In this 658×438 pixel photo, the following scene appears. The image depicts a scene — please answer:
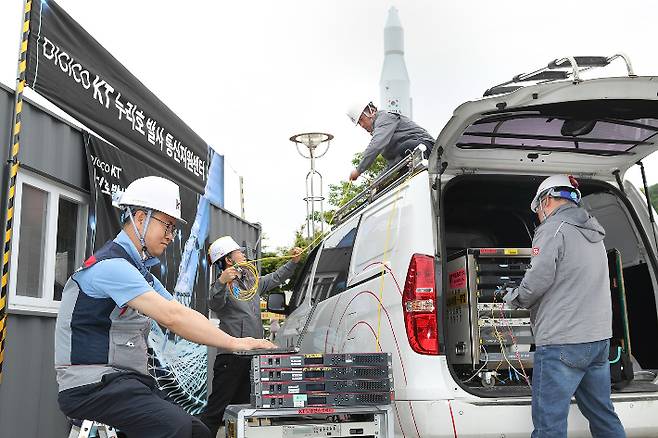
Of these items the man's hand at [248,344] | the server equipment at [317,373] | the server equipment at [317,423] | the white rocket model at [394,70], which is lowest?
the server equipment at [317,423]

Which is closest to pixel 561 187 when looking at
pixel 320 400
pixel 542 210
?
pixel 542 210

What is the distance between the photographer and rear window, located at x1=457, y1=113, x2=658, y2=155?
4.15 meters

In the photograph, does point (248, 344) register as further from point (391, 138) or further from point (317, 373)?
point (391, 138)

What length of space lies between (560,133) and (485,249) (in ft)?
2.96

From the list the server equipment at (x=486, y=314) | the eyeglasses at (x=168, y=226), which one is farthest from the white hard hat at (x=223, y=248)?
the eyeglasses at (x=168, y=226)

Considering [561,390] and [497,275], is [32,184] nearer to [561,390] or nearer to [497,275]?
[497,275]

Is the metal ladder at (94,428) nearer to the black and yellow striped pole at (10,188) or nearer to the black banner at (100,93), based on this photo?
the black and yellow striped pole at (10,188)

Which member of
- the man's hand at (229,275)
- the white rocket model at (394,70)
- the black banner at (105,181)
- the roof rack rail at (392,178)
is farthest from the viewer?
the white rocket model at (394,70)

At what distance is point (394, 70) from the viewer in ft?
62.0

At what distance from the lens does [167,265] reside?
25.9 feet

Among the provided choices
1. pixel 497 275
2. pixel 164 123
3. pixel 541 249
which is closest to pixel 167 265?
pixel 164 123

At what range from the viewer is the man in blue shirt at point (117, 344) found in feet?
10.3

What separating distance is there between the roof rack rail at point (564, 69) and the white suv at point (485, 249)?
0.01 meters

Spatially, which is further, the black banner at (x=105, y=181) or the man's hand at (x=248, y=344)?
the black banner at (x=105, y=181)
